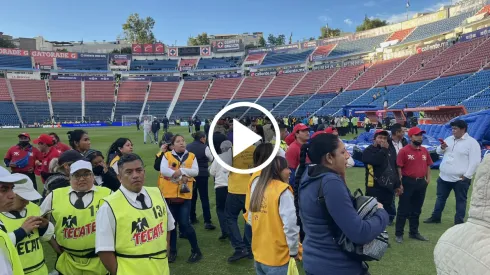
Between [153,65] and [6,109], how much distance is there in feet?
99.9

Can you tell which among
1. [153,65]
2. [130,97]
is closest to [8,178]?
[130,97]

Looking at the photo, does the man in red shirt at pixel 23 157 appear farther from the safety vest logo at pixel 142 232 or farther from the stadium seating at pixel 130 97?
the stadium seating at pixel 130 97

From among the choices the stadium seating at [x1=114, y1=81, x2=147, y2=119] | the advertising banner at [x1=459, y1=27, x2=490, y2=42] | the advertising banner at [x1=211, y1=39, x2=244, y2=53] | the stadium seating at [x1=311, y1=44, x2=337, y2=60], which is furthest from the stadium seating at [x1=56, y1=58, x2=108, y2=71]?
the advertising banner at [x1=459, y1=27, x2=490, y2=42]

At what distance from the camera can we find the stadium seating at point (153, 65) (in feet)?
239

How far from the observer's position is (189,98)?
209ft

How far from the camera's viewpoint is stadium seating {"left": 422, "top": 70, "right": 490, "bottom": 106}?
98.5 feet

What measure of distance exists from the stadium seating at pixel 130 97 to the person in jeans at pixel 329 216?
60373 millimetres

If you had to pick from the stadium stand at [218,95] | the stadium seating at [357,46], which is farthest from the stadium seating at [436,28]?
the stadium stand at [218,95]

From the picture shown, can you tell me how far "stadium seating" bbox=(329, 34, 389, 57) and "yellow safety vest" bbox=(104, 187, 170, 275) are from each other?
58097mm

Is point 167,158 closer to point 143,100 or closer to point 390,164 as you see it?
point 390,164

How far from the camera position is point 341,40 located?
203 feet

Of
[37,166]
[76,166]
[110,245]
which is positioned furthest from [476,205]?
[37,166]

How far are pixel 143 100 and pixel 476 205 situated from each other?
65228 millimetres

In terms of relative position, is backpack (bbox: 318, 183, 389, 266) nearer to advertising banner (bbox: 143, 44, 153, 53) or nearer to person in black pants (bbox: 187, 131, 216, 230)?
person in black pants (bbox: 187, 131, 216, 230)
